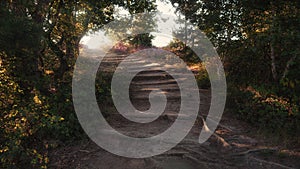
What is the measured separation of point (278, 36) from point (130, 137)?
5300 mm

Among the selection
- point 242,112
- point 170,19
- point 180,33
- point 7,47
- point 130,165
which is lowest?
point 130,165

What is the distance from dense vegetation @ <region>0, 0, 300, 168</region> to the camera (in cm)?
546

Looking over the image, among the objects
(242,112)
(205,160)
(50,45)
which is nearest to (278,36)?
(242,112)

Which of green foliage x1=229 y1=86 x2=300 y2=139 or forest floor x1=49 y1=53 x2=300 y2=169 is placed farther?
green foliage x1=229 y1=86 x2=300 y2=139

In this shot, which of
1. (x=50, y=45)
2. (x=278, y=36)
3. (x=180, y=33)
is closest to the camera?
(x=278, y=36)

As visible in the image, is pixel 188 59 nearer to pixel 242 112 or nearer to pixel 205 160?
pixel 242 112

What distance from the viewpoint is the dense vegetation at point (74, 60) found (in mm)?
5457

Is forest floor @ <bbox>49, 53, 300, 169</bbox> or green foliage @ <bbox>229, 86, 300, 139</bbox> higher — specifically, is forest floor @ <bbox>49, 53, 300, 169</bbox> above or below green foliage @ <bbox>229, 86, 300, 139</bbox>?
below

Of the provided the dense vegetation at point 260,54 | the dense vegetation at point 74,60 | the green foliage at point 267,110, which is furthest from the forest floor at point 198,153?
the dense vegetation at point 260,54

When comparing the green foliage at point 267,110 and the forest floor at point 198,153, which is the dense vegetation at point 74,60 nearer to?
the green foliage at point 267,110

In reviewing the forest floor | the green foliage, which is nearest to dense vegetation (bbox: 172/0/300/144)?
the green foliage

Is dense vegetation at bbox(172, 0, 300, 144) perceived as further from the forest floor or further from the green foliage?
the forest floor

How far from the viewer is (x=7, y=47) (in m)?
5.42

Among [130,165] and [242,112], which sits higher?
[242,112]
